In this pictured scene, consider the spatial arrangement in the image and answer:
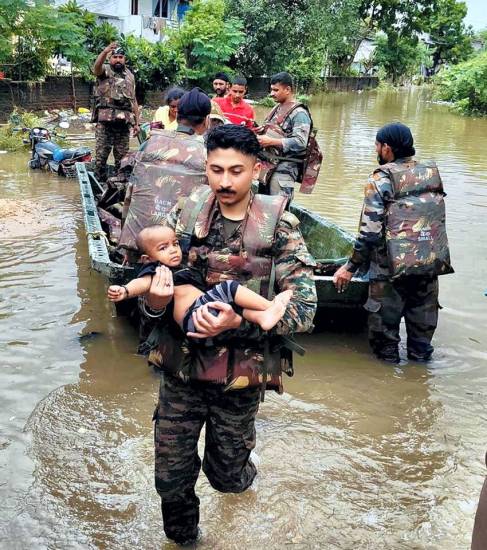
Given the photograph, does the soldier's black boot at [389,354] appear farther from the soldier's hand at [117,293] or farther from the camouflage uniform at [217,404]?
the soldier's hand at [117,293]

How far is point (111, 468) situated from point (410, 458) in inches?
70.2

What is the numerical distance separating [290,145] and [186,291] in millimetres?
3874

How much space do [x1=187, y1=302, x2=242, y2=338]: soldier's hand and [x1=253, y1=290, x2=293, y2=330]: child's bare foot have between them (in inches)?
3.4

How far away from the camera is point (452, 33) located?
6769cm

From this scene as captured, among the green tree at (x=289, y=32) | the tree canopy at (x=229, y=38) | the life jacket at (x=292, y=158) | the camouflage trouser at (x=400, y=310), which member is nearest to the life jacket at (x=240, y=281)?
the camouflage trouser at (x=400, y=310)

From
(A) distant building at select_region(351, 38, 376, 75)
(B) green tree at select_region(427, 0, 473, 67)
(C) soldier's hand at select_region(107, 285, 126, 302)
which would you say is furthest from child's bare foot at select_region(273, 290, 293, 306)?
(B) green tree at select_region(427, 0, 473, 67)

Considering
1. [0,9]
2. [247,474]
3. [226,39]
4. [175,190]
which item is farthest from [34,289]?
[226,39]

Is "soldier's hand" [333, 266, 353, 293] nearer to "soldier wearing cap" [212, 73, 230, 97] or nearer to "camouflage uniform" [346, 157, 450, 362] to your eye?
"camouflage uniform" [346, 157, 450, 362]

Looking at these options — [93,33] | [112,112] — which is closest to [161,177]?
[112,112]

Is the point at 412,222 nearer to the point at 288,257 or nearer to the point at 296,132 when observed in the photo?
the point at 296,132

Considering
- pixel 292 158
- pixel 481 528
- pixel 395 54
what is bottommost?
pixel 481 528

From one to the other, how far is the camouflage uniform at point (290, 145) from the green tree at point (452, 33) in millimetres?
64409

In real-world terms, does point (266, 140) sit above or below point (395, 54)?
below

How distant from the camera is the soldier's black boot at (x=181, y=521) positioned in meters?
2.80
